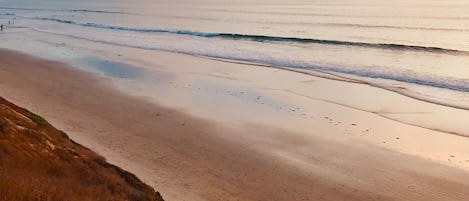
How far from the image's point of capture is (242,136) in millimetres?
14047

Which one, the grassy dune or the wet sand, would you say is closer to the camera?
the grassy dune

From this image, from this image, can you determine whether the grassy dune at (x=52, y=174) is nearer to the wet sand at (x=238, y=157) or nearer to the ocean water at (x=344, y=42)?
the wet sand at (x=238, y=157)

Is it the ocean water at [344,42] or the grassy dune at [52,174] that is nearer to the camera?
the grassy dune at [52,174]

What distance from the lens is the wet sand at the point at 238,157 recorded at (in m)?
10.3

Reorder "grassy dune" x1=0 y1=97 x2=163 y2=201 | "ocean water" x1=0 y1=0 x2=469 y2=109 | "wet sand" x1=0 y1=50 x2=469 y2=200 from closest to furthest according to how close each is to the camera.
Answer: "grassy dune" x1=0 y1=97 x2=163 y2=201
"wet sand" x1=0 y1=50 x2=469 y2=200
"ocean water" x1=0 y1=0 x2=469 y2=109

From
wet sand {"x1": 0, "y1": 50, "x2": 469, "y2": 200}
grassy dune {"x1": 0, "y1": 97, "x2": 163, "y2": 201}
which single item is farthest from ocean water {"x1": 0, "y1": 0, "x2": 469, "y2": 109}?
grassy dune {"x1": 0, "y1": 97, "x2": 163, "y2": 201}

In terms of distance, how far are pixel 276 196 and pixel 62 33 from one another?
40267 millimetres

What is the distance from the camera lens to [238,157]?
12.3 meters

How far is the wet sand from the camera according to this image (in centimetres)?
1028

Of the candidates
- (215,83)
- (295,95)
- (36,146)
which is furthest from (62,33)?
(36,146)

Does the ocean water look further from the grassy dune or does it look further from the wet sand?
the grassy dune

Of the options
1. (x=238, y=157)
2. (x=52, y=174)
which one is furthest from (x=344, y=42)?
(x=52, y=174)

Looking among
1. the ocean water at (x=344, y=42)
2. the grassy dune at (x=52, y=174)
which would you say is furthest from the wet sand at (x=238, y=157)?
the ocean water at (x=344, y=42)

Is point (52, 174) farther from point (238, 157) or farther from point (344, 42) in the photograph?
point (344, 42)
